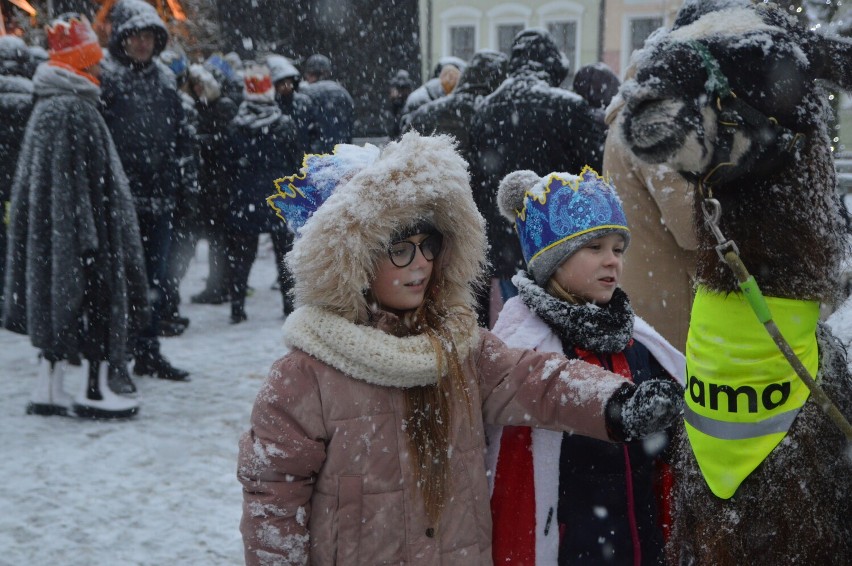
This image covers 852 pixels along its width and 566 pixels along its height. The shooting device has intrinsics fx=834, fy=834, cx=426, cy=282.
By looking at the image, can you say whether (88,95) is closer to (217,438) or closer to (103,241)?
(103,241)

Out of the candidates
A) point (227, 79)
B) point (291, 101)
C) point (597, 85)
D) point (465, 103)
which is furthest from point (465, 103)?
point (227, 79)

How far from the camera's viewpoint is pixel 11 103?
6379 millimetres

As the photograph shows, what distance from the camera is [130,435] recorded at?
458 centimetres

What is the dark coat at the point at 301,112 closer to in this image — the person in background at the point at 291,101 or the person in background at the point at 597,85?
the person in background at the point at 291,101

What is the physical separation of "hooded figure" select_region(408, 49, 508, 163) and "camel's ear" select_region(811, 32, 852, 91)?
11.1 ft

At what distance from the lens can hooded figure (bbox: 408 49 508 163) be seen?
16.4 feet

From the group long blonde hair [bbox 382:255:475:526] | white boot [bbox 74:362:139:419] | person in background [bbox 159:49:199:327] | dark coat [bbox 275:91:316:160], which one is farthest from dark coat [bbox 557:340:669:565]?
dark coat [bbox 275:91:316:160]

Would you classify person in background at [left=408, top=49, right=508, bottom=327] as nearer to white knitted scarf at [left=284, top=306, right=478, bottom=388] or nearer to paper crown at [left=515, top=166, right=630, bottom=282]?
paper crown at [left=515, top=166, right=630, bottom=282]

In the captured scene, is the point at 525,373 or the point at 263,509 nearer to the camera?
the point at 263,509

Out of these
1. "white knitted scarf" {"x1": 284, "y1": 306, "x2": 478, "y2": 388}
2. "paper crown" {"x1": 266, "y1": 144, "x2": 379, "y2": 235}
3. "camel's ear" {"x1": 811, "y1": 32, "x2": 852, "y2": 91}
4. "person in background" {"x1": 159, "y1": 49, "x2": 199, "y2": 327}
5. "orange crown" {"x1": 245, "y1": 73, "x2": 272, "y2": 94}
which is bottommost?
"person in background" {"x1": 159, "y1": 49, "x2": 199, "y2": 327}

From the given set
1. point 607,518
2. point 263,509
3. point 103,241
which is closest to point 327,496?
point 263,509

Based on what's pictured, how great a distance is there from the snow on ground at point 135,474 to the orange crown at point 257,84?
2320 millimetres

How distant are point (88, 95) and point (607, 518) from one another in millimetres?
3714

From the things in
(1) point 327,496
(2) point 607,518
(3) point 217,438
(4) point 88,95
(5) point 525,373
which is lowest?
(3) point 217,438
